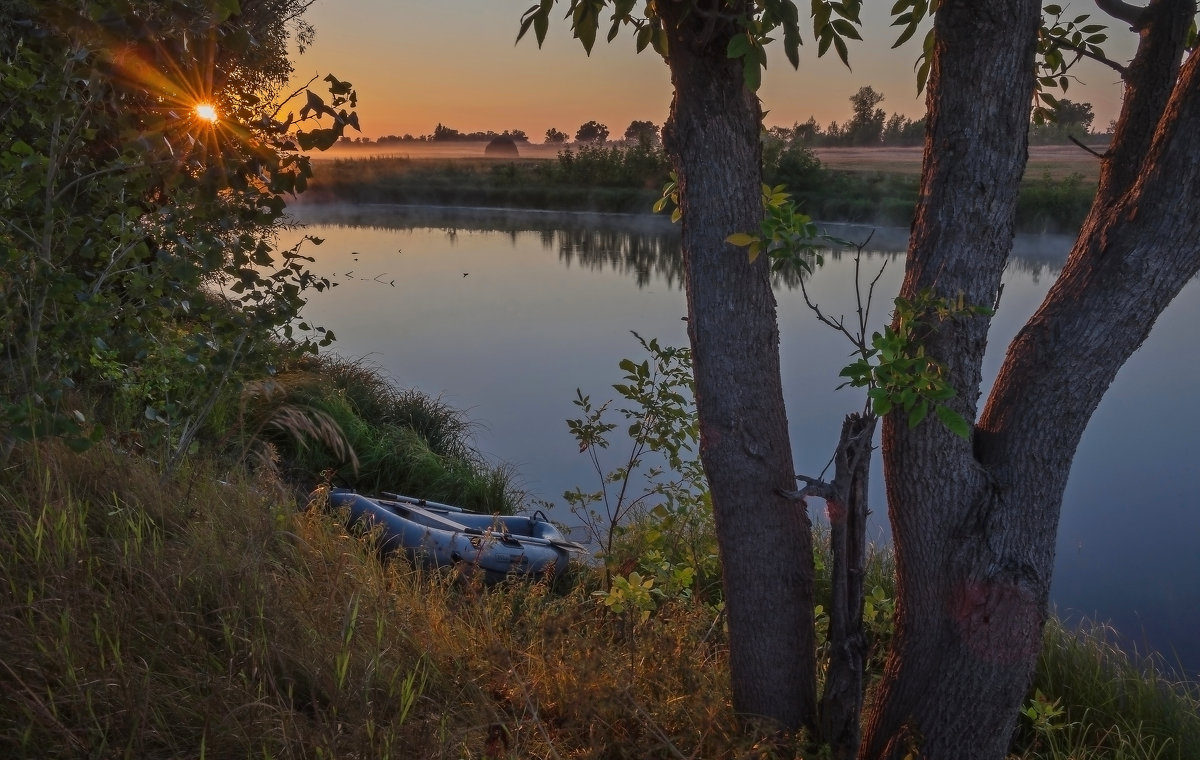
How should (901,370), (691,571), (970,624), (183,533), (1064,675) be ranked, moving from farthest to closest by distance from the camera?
(1064,675)
(691,571)
(183,533)
(970,624)
(901,370)

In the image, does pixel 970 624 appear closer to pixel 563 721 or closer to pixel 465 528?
pixel 563 721

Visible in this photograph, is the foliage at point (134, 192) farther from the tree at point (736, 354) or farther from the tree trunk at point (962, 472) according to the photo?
the tree trunk at point (962, 472)

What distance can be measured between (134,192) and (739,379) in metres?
2.68

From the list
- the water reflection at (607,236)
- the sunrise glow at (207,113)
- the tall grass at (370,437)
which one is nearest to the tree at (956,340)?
the sunrise glow at (207,113)

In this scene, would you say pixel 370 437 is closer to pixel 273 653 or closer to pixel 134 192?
pixel 134 192

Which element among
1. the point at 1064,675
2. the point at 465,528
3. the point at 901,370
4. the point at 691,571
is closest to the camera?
the point at 901,370

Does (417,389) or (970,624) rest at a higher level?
(970,624)

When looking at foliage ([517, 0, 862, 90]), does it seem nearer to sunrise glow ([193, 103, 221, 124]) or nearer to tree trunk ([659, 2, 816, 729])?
tree trunk ([659, 2, 816, 729])

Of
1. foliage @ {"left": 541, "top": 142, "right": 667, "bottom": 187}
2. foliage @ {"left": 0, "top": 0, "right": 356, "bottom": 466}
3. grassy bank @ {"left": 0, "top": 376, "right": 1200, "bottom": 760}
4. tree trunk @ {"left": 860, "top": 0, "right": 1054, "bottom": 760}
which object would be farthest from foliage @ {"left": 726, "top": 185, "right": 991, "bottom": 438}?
foliage @ {"left": 541, "top": 142, "right": 667, "bottom": 187}

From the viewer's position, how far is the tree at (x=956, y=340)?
2432mm

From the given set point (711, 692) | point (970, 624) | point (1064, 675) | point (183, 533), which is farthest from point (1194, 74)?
point (183, 533)

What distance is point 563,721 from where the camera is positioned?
2.65m

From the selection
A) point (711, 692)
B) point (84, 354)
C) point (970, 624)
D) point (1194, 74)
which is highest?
point (1194, 74)

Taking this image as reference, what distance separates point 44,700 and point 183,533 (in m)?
1.21
